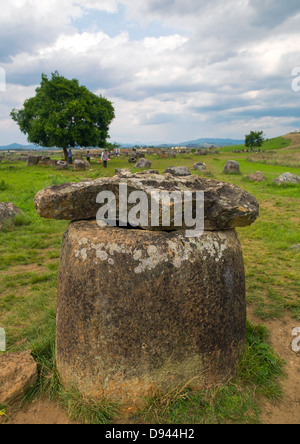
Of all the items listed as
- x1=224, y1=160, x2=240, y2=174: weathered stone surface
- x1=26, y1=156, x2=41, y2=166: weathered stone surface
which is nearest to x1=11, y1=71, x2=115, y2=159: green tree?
x1=26, y1=156, x2=41, y2=166: weathered stone surface

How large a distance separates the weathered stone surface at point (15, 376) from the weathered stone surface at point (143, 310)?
0.47 meters

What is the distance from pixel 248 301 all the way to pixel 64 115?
3099 centimetres

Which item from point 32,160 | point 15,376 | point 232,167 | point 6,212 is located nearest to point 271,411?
point 15,376

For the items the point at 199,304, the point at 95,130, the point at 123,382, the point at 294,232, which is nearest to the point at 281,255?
the point at 294,232

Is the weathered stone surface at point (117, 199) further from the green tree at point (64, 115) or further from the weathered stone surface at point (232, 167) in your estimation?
the green tree at point (64, 115)

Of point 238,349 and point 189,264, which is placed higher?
point 189,264

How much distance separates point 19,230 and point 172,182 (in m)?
7.55

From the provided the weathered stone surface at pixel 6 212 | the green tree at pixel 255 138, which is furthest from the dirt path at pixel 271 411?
the green tree at pixel 255 138

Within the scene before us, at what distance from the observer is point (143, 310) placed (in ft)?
10.6

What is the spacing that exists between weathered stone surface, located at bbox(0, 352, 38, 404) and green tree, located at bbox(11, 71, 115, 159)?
1198 inches

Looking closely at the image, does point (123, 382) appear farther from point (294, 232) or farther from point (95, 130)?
point (95, 130)

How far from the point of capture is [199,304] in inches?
132

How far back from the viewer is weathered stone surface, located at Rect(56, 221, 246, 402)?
3.24 metres

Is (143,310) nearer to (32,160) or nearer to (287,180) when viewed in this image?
(287,180)
